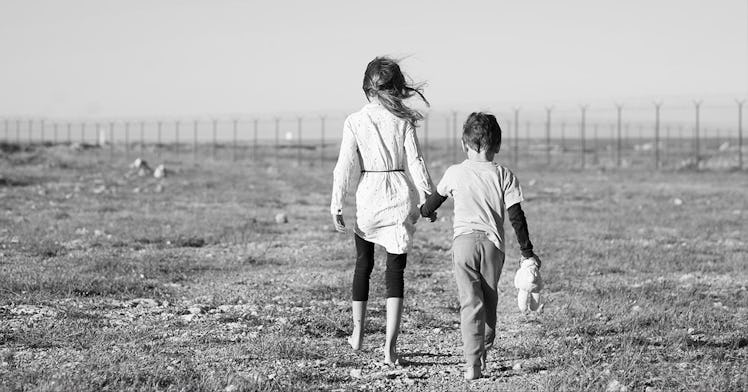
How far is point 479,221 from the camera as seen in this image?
495cm

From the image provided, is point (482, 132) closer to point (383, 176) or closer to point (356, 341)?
point (383, 176)

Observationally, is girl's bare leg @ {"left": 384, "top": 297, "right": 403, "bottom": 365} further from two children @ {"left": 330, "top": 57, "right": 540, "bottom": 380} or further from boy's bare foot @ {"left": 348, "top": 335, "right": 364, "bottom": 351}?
boy's bare foot @ {"left": 348, "top": 335, "right": 364, "bottom": 351}

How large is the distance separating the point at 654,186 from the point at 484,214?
73.5 feet

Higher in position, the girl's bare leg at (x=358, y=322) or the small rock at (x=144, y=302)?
the girl's bare leg at (x=358, y=322)

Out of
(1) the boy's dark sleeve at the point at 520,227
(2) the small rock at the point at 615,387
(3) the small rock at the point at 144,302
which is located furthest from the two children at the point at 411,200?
(3) the small rock at the point at 144,302

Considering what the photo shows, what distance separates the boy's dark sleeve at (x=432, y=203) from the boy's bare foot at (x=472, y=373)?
2.98 feet

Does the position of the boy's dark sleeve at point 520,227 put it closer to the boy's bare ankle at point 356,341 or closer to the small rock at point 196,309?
the boy's bare ankle at point 356,341

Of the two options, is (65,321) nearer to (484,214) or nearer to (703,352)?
(484,214)

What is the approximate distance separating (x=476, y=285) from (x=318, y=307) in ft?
8.12

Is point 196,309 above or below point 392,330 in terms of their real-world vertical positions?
below

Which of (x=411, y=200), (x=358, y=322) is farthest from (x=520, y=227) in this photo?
(x=358, y=322)

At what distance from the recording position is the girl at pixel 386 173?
5.32 metres

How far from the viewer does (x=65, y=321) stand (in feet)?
20.5

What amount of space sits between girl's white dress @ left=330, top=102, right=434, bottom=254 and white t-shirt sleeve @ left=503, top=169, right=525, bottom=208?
0.53 meters
